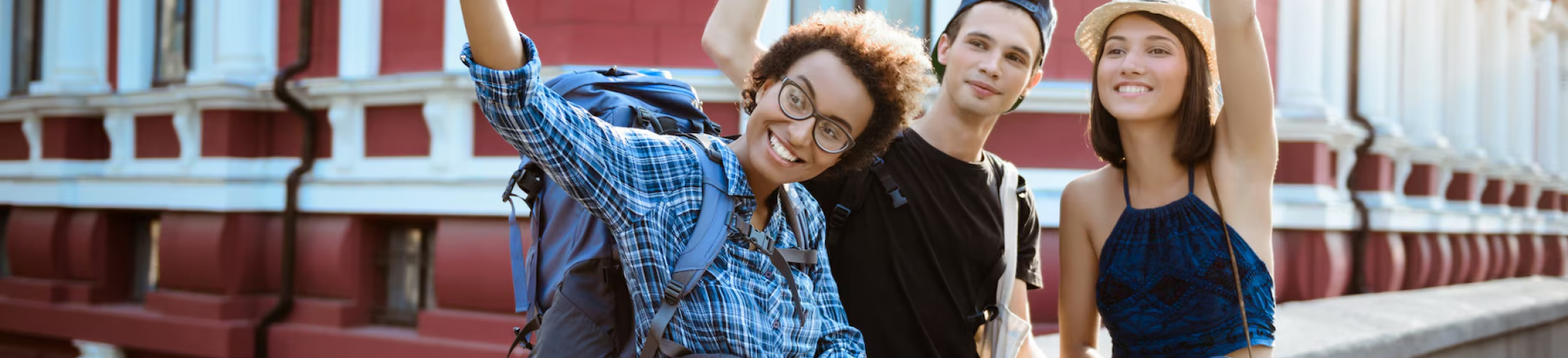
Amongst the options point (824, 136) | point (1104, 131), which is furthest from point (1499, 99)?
point (824, 136)

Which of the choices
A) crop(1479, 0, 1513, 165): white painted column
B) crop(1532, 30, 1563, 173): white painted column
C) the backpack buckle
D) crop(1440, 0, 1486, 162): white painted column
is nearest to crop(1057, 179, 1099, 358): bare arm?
the backpack buckle

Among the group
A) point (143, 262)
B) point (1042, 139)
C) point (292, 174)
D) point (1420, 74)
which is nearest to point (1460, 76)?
point (1420, 74)

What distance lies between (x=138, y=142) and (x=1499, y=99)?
1588 cm

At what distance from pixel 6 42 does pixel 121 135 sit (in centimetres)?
286

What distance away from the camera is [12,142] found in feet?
32.1

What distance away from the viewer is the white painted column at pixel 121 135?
8516 mm

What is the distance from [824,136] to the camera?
197cm

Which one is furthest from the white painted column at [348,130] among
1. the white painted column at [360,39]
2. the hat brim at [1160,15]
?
the hat brim at [1160,15]

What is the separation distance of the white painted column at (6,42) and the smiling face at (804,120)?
10.6 meters

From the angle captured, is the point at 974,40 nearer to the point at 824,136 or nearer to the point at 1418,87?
the point at 824,136

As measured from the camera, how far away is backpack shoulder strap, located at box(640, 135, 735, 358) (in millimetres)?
1809

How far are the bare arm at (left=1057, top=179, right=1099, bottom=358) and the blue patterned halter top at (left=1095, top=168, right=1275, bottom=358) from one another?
11 cm

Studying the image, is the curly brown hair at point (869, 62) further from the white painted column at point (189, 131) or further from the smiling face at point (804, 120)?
the white painted column at point (189, 131)

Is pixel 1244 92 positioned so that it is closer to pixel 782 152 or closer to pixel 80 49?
pixel 782 152
